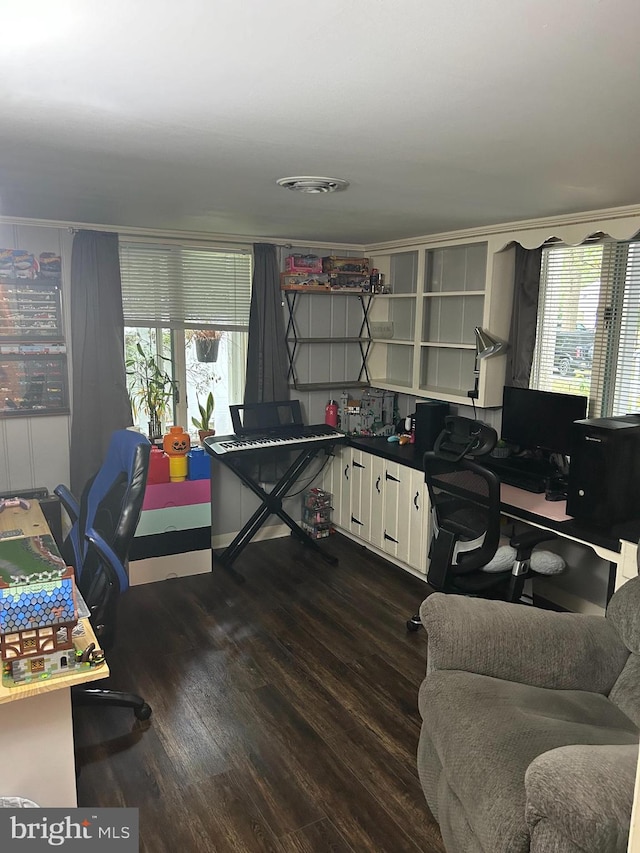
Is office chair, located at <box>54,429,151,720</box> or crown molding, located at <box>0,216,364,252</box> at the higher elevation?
crown molding, located at <box>0,216,364,252</box>

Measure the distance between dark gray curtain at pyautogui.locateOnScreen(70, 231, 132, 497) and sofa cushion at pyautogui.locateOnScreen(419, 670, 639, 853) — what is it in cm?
271

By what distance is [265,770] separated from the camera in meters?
2.30

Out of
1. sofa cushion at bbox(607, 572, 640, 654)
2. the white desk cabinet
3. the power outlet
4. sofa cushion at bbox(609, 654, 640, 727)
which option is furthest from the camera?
the power outlet

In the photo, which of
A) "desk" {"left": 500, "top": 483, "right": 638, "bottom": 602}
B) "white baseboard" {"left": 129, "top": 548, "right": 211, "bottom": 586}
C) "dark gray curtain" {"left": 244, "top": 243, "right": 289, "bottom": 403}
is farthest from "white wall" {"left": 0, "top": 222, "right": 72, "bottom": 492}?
"desk" {"left": 500, "top": 483, "right": 638, "bottom": 602}

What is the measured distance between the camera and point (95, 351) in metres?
3.83

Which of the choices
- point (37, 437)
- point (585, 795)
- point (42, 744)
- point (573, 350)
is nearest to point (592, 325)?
point (573, 350)

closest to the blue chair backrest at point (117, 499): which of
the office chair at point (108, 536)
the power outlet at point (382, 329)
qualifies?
the office chair at point (108, 536)

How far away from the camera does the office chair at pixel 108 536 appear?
7.91ft

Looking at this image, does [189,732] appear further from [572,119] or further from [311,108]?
[572,119]

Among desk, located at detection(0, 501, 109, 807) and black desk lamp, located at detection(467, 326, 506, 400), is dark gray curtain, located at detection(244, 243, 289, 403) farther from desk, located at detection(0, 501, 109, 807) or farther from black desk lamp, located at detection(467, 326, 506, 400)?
desk, located at detection(0, 501, 109, 807)

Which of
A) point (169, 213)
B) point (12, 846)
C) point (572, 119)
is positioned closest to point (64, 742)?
point (12, 846)

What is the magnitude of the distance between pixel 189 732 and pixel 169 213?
251 cm

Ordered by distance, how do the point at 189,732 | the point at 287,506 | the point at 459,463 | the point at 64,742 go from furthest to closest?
the point at 287,506 < the point at 459,463 < the point at 189,732 < the point at 64,742

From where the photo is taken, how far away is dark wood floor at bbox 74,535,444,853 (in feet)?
6.77
